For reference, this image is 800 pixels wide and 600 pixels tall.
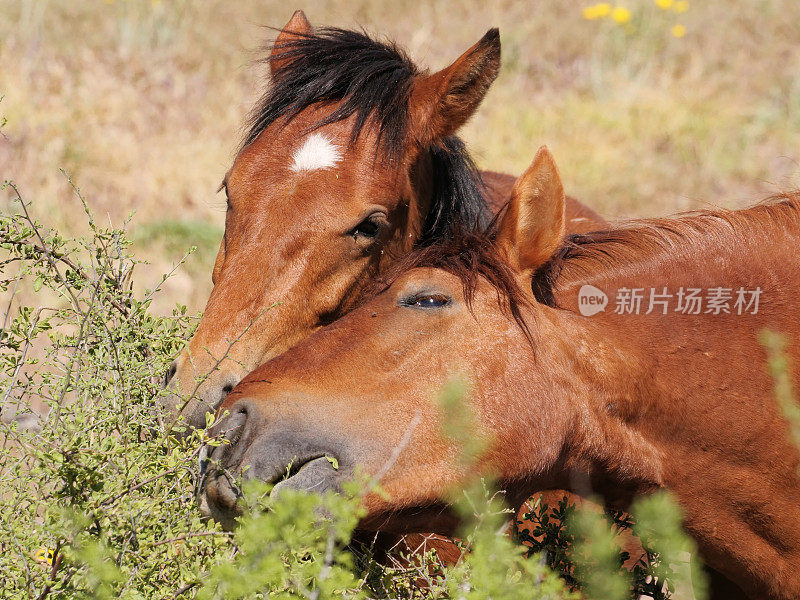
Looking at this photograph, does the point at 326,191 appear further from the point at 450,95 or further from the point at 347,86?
the point at 450,95

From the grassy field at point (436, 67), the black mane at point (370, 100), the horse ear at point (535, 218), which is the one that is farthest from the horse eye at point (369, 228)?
the grassy field at point (436, 67)

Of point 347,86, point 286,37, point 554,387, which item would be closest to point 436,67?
point 286,37

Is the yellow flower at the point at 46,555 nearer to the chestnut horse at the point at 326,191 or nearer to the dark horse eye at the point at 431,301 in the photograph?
the chestnut horse at the point at 326,191

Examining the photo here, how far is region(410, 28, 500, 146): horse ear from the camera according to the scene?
3471mm

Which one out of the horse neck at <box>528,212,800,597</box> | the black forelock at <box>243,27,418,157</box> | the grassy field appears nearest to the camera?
the horse neck at <box>528,212,800,597</box>

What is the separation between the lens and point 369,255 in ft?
10.8

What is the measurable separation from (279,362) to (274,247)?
2.35 ft

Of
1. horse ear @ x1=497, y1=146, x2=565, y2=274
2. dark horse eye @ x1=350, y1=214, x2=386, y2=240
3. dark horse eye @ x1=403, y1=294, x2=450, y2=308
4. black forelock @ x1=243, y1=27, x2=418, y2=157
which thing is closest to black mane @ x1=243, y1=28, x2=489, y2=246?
black forelock @ x1=243, y1=27, x2=418, y2=157

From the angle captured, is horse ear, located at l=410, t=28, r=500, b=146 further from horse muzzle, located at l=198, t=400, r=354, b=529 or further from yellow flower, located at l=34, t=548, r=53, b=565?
yellow flower, located at l=34, t=548, r=53, b=565

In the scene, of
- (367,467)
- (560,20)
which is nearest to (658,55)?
(560,20)

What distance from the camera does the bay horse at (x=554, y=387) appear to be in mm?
2361

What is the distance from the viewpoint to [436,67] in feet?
35.4

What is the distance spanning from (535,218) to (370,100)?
3.57 ft

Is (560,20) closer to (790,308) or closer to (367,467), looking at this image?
(790,308)
